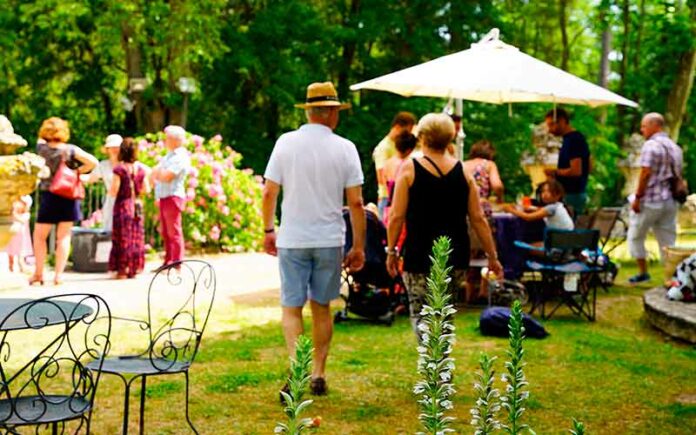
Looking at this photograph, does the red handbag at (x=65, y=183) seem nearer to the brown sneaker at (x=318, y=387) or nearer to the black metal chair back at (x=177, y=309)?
the black metal chair back at (x=177, y=309)

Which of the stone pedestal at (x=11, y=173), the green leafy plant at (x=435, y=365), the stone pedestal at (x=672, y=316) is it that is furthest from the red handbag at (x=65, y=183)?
the green leafy plant at (x=435, y=365)

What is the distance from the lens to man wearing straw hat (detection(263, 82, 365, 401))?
5.47 m

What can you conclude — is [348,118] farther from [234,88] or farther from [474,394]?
[474,394]

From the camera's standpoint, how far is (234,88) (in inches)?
854

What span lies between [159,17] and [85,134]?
5410 millimetres

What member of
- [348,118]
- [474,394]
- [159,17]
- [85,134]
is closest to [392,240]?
[474,394]

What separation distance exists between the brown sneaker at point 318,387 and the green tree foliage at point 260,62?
13019 mm

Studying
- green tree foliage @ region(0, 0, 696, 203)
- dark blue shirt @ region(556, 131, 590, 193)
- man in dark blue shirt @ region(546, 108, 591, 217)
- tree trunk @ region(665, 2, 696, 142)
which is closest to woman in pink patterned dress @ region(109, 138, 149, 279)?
man in dark blue shirt @ region(546, 108, 591, 217)

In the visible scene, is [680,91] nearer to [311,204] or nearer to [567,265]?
[567,265]

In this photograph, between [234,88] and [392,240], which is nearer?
[392,240]

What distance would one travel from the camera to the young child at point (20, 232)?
998 cm

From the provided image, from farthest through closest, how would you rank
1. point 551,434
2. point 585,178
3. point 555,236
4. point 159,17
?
point 159,17
point 585,178
point 555,236
point 551,434

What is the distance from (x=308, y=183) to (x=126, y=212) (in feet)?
19.1

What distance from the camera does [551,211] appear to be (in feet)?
31.2
